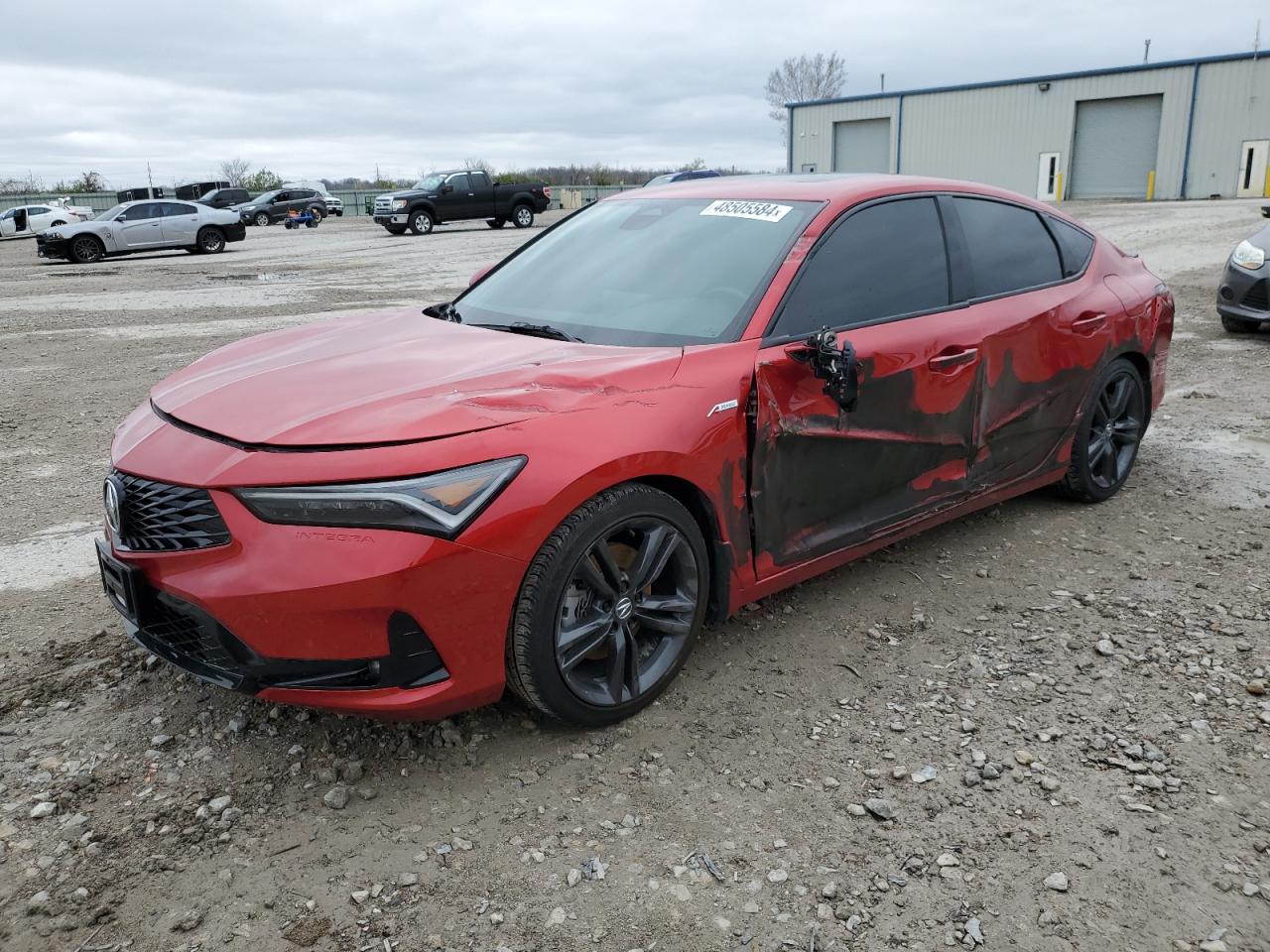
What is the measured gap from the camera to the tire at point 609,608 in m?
2.75

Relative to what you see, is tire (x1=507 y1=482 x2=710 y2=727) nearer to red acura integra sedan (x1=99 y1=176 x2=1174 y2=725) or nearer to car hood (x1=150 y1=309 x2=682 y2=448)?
red acura integra sedan (x1=99 y1=176 x2=1174 y2=725)

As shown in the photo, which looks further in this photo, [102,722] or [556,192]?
[556,192]

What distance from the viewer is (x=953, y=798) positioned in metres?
2.76

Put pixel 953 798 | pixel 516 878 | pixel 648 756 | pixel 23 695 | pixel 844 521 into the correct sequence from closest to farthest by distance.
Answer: pixel 516 878
pixel 953 798
pixel 648 756
pixel 23 695
pixel 844 521

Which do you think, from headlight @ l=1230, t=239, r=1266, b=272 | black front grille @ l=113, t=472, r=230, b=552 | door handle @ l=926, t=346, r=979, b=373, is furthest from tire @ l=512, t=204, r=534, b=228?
black front grille @ l=113, t=472, r=230, b=552

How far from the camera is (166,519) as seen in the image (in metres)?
2.69

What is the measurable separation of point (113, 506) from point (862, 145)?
2000 inches

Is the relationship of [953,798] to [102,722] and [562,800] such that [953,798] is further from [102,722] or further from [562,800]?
[102,722]

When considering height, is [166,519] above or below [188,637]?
above

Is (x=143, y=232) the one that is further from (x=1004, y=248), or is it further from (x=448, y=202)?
(x=1004, y=248)

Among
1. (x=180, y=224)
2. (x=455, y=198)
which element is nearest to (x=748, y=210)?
(x=180, y=224)

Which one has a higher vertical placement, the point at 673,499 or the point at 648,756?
the point at 673,499

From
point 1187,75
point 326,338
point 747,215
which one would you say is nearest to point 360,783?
point 326,338

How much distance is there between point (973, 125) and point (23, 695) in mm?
46610
